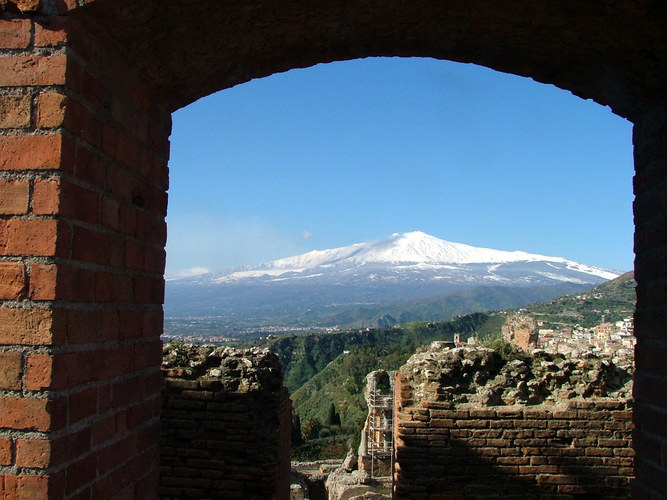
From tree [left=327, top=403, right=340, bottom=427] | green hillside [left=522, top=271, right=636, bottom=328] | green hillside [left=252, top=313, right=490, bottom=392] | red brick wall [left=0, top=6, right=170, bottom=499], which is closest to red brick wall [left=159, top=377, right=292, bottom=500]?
red brick wall [left=0, top=6, right=170, bottom=499]

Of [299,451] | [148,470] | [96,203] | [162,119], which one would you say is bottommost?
[299,451]

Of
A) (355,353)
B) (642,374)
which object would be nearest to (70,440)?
(642,374)

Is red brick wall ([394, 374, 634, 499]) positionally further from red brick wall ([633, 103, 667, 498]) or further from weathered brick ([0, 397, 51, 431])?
weathered brick ([0, 397, 51, 431])

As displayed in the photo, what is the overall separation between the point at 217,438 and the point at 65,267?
177 inches

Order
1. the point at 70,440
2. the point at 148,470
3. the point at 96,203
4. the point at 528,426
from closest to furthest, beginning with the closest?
the point at 70,440, the point at 96,203, the point at 148,470, the point at 528,426

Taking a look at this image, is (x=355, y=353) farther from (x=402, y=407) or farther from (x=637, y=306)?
(x=637, y=306)

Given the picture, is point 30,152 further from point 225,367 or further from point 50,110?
point 225,367

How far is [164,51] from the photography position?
2275 millimetres

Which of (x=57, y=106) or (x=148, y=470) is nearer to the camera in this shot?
(x=57, y=106)

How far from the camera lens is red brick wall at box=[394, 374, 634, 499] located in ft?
19.0

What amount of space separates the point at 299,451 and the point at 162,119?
29808mm

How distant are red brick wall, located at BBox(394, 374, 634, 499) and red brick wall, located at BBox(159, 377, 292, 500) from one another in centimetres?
137

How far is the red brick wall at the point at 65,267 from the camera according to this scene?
5.59 ft

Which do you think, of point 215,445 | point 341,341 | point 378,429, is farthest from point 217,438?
point 341,341
